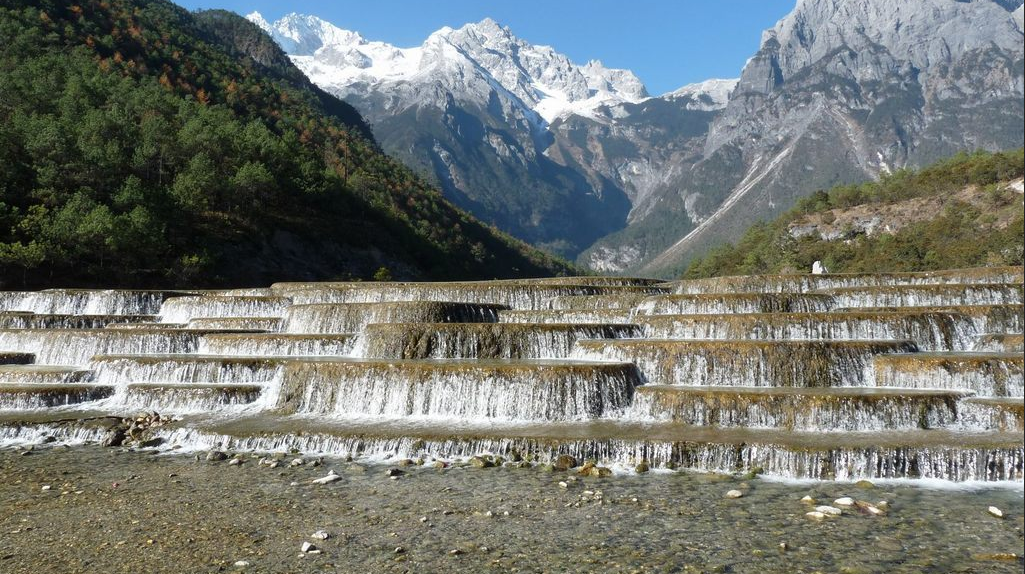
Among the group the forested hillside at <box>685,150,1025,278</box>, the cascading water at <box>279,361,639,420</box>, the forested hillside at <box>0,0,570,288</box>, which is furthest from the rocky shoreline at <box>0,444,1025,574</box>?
the forested hillside at <box>685,150,1025,278</box>

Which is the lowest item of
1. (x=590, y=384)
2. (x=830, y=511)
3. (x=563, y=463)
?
(x=563, y=463)

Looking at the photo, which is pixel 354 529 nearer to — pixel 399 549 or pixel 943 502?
pixel 399 549

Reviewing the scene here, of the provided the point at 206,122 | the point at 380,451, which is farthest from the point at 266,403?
the point at 206,122

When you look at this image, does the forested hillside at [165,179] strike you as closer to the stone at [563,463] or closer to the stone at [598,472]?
the stone at [563,463]

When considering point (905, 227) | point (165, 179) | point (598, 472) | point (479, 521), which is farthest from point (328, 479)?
point (905, 227)

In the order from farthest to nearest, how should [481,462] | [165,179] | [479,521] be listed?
[165,179], [481,462], [479,521]

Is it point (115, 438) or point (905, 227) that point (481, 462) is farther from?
point (905, 227)

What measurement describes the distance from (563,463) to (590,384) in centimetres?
355

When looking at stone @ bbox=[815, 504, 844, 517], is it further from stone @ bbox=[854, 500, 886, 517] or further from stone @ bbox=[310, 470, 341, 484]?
stone @ bbox=[310, 470, 341, 484]

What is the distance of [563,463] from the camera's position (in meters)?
12.5

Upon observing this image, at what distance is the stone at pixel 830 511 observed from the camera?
9.46m

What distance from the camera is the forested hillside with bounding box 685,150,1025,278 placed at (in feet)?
220

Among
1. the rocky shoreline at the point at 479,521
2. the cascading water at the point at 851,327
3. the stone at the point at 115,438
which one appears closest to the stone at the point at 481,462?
the rocky shoreline at the point at 479,521

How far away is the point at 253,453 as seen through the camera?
14.0 m
